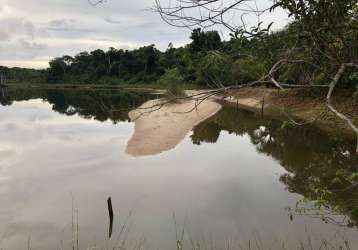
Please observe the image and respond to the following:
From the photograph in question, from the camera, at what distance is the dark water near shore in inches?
380

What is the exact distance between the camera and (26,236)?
10.1 m

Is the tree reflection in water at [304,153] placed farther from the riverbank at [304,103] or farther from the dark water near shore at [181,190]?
the riverbank at [304,103]

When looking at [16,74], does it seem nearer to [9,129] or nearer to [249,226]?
[9,129]

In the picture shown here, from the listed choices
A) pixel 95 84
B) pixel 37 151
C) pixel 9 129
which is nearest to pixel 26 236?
pixel 37 151

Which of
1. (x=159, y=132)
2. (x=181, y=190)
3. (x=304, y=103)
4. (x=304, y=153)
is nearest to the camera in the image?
(x=181, y=190)

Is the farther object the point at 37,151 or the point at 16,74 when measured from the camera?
the point at 16,74

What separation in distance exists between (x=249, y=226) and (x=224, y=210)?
4.76ft

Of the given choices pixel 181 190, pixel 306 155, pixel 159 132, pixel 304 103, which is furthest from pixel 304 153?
pixel 304 103

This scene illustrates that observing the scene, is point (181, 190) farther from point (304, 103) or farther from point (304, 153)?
point (304, 103)

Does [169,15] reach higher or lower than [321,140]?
higher

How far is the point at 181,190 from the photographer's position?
45.4 feet

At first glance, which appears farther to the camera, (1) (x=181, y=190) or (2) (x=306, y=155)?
(2) (x=306, y=155)

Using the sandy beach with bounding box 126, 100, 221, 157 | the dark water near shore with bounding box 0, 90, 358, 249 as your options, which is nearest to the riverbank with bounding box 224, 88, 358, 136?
the dark water near shore with bounding box 0, 90, 358, 249

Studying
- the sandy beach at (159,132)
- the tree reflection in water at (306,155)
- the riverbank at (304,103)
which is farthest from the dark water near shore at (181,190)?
the riverbank at (304,103)
